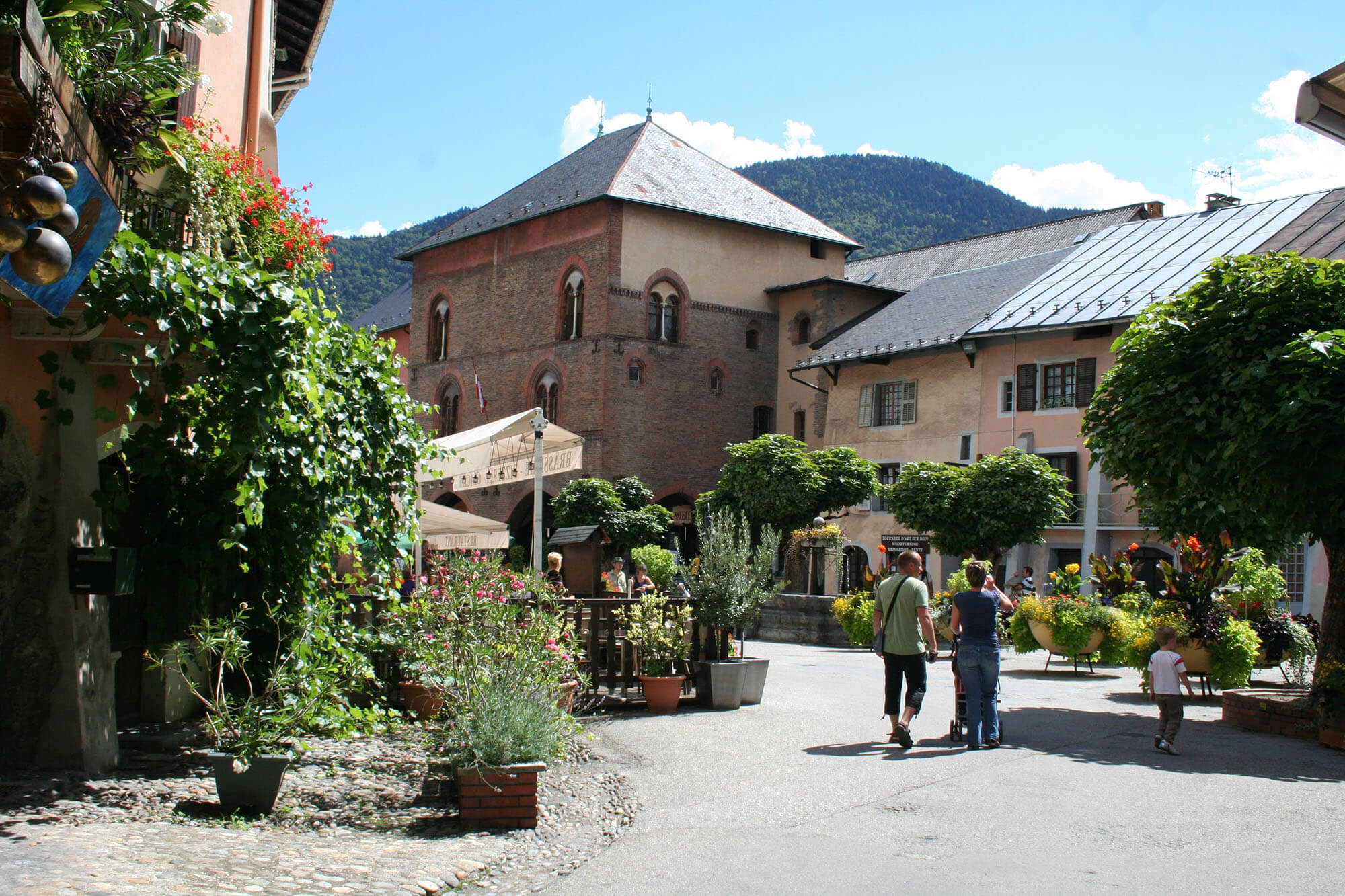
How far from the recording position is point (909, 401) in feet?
120

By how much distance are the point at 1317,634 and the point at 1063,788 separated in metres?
9.71

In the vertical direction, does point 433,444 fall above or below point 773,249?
below

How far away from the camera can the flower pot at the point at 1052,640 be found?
16.2m

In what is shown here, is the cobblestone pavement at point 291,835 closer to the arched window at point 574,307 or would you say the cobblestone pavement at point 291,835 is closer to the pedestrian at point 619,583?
the pedestrian at point 619,583

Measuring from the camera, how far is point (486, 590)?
10.1 m

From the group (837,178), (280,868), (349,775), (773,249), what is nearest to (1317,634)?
(349,775)

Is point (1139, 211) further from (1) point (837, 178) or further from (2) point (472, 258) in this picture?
(1) point (837, 178)

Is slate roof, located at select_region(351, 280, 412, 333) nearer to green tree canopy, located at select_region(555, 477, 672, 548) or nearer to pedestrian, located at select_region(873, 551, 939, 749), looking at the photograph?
green tree canopy, located at select_region(555, 477, 672, 548)

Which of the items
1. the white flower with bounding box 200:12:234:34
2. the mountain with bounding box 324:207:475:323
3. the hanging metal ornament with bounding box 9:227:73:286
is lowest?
the hanging metal ornament with bounding box 9:227:73:286

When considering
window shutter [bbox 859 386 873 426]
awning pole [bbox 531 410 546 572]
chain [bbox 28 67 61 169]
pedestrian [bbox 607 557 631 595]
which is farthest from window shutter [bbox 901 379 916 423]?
chain [bbox 28 67 61 169]

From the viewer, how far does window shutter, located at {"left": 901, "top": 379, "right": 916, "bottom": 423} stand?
3653cm

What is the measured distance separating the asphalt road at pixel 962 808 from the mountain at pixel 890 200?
105449 millimetres

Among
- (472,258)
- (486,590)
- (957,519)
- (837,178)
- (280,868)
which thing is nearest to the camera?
(280,868)

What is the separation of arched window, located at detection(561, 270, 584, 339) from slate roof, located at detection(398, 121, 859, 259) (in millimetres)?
2642
